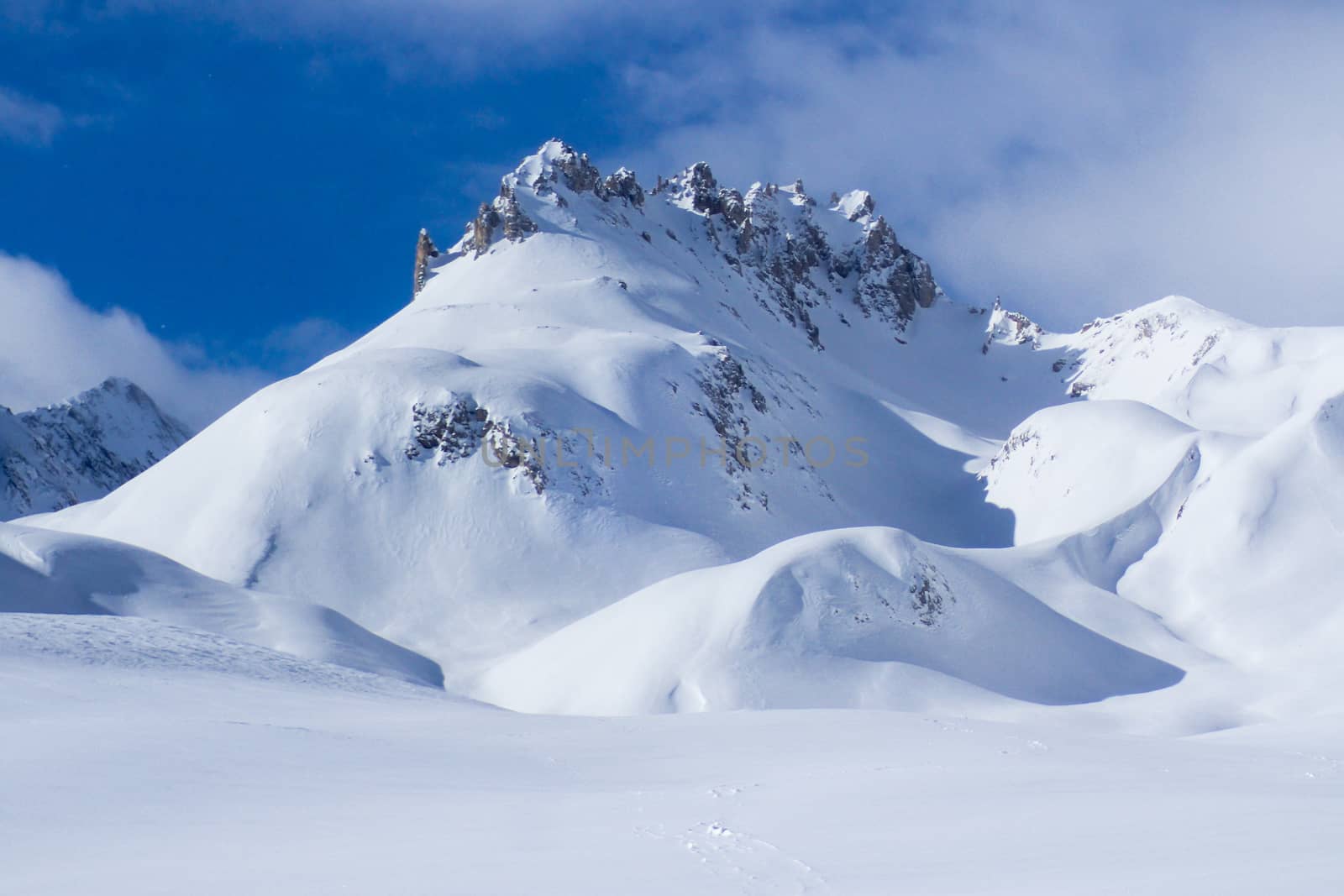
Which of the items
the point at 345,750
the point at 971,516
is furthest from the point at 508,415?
the point at 345,750

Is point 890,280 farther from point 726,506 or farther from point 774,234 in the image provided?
point 726,506

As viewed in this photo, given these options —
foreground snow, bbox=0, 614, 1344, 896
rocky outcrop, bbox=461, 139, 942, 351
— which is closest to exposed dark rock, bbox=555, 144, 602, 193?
rocky outcrop, bbox=461, 139, 942, 351

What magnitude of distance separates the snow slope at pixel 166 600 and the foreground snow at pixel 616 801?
16.8 m

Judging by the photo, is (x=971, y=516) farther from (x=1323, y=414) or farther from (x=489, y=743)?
(x=489, y=743)

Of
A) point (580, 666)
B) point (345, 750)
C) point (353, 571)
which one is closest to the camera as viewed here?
point (345, 750)

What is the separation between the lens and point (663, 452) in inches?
2188

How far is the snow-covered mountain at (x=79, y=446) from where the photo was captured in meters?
123

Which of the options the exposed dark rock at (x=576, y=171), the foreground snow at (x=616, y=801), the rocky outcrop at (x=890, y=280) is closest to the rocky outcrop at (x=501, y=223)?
the exposed dark rock at (x=576, y=171)

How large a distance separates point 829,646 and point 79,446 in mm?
135245

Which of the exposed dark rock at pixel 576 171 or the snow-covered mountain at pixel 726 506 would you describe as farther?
the exposed dark rock at pixel 576 171

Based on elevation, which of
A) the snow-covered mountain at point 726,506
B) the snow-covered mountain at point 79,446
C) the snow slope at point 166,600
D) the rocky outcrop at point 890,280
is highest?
the rocky outcrop at point 890,280

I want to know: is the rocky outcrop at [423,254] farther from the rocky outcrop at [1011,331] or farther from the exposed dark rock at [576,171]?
the rocky outcrop at [1011,331]

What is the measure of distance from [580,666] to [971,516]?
38.1 metres

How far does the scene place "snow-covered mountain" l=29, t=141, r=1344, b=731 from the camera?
33062 millimetres
